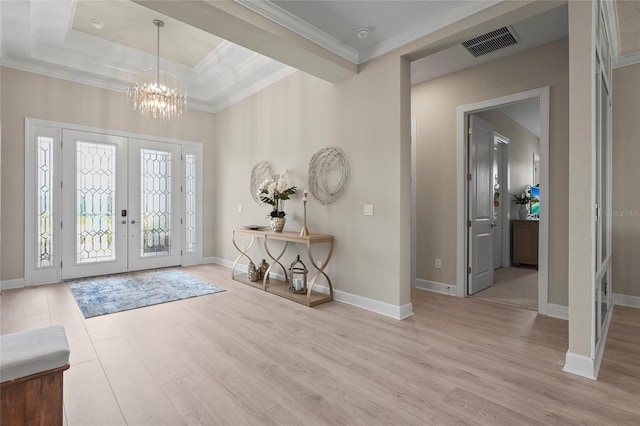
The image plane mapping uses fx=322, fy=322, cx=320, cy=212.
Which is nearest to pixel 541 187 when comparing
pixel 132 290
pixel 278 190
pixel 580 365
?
pixel 580 365

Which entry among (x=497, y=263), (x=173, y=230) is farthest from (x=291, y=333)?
(x=497, y=263)

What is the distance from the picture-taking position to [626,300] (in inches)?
144

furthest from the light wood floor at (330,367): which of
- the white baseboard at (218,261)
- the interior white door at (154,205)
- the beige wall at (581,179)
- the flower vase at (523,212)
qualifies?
the flower vase at (523,212)

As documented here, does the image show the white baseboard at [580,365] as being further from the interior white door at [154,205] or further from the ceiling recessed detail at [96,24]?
the ceiling recessed detail at [96,24]

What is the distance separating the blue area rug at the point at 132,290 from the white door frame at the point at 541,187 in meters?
3.13

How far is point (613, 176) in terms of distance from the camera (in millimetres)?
3777

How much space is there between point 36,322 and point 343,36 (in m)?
4.05

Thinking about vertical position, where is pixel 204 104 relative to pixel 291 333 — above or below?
above

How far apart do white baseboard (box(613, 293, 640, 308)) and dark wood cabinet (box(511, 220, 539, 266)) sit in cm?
223

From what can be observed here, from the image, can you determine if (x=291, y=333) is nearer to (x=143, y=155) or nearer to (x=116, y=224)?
(x=116, y=224)

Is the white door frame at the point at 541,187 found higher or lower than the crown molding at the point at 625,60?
lower

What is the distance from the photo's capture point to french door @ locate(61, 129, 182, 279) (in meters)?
4.69

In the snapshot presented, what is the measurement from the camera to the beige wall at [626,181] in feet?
12.0

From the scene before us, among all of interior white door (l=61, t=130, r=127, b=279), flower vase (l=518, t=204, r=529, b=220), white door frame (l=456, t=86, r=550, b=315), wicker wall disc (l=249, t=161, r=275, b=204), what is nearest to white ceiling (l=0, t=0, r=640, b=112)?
white door frame (l=456, t=86, r=550, b=315)
